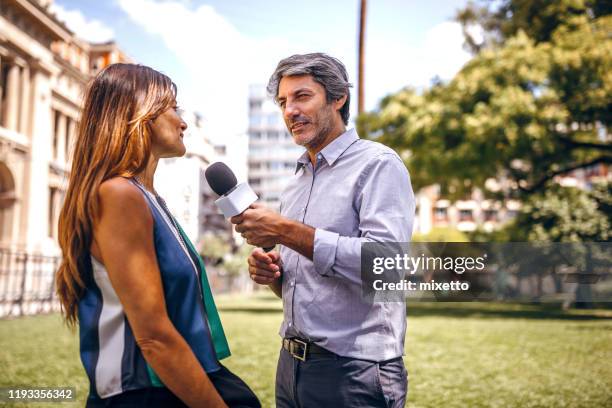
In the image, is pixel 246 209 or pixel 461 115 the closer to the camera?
pixel 246 209

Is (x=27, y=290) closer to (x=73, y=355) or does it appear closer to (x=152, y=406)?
(x=73, y=355)

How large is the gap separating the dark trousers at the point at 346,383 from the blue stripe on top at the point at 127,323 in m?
0.59

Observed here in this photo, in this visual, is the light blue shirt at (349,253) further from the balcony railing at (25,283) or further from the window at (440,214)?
the window at (440,214)

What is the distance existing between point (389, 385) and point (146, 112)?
1.25 metres

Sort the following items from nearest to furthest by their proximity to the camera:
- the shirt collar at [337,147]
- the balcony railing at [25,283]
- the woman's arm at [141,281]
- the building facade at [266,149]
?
the woman's arm at [141,281], the shirt collar at [337,147], the balcony railing at [25,283], the building facade at [266,149]

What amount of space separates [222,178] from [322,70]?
0.62 meters

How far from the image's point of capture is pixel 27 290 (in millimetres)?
16125

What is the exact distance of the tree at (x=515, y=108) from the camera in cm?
1518

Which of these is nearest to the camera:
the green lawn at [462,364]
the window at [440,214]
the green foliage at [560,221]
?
the green lawn at [462,364]

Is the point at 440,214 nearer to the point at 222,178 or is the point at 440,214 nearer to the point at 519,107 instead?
the point at 519,107

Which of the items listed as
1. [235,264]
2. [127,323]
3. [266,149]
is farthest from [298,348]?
[266,149]

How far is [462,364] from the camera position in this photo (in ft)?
27.0

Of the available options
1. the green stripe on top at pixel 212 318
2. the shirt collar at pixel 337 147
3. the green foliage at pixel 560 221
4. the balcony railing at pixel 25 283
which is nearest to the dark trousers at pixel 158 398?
the green stripe on top at pixel 212 318

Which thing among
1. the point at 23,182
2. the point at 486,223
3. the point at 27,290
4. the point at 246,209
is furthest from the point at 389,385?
the point at 486,223
